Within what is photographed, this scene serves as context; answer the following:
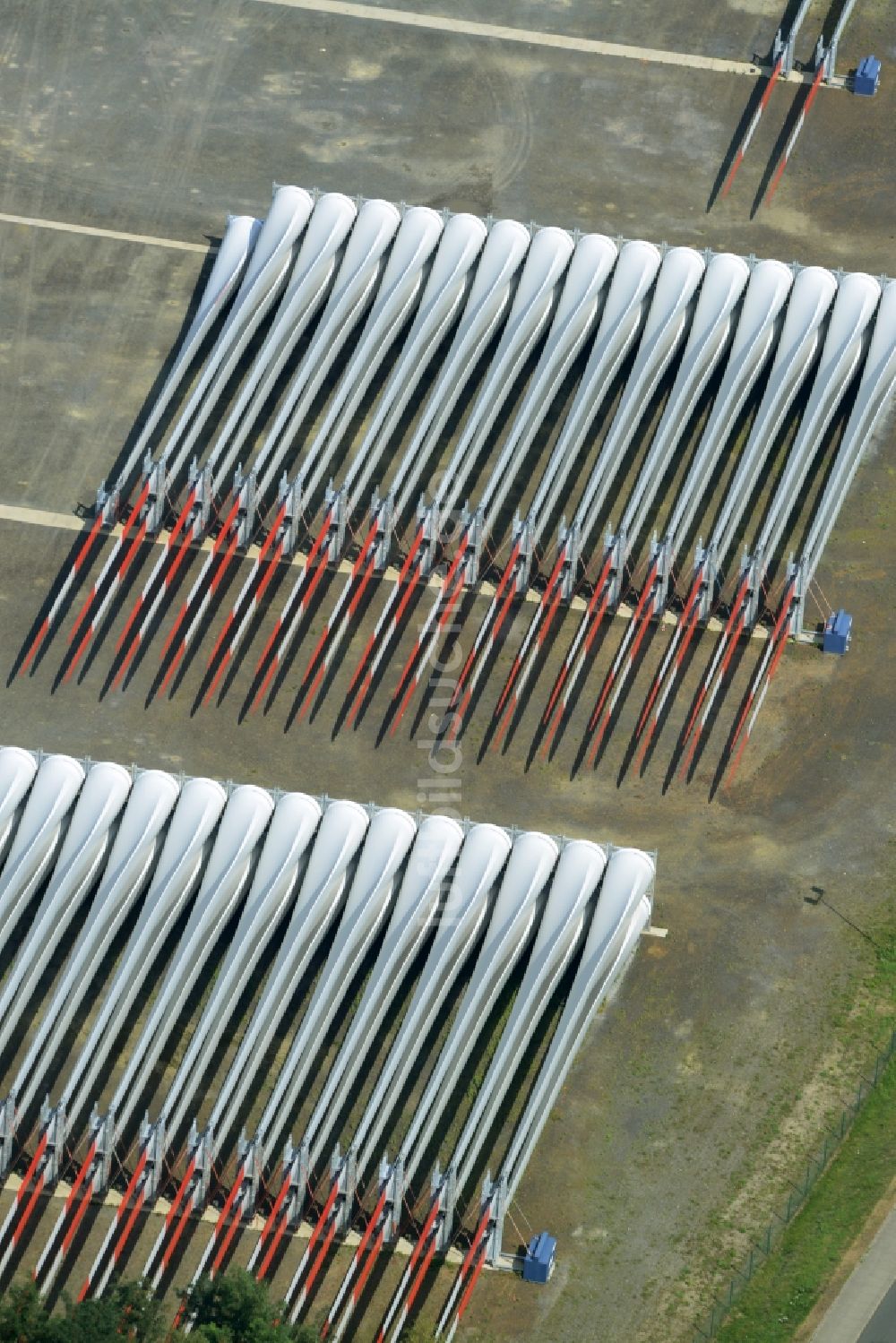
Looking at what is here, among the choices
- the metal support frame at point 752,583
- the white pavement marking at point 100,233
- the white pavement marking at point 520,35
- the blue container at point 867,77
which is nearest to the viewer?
the metal support frame at point 752,583

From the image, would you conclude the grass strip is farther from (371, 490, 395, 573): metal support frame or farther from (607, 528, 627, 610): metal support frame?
(371, 490, 395, 573): metal support frame

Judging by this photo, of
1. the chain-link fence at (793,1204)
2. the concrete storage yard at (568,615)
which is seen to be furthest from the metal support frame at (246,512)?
the chain-link fence at (793,1204)

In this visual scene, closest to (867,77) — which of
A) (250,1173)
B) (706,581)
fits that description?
(706,581)

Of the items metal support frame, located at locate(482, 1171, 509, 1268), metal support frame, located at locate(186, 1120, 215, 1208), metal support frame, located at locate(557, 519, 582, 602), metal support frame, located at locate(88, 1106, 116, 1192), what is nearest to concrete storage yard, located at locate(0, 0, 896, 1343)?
metal support frame, located at locate(482, 1171, 509, 1268)

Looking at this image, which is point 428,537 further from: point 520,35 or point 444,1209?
point 520,35

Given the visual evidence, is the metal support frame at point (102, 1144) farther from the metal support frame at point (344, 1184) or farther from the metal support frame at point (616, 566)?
the metal support frame at point (616, 566)

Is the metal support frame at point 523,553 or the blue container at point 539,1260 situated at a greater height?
the metal support frame at point 523,553
